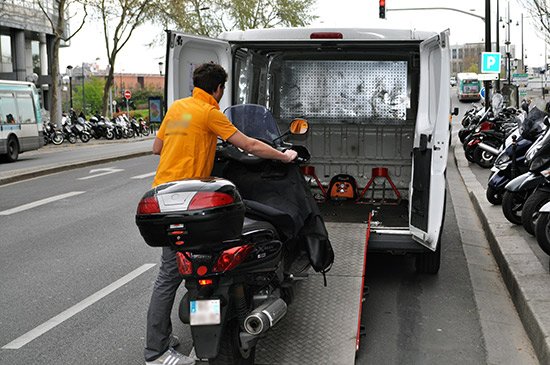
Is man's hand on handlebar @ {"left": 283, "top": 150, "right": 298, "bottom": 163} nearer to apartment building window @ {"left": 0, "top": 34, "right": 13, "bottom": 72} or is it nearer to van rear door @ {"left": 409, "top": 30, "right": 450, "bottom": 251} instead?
van rear door @ {"left": 409, "top": 30, "right": 450, "bottom": 251}

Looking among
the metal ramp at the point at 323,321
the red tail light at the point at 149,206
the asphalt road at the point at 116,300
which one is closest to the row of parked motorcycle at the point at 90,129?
the asphalt road at the point at 116,300

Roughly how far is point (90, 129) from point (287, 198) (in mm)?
39569

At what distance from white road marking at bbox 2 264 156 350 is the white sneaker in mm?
1356

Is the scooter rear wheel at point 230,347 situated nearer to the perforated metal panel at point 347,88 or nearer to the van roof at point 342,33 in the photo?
the van roof at point 342,33

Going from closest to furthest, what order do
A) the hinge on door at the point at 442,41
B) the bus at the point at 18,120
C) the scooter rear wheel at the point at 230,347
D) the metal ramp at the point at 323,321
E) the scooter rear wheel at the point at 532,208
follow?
the scooter rear wheel at the point at 230,347
the metal ramp at the point at 323,321
the hinge on door at the point at 442,41
the scooter rear wheel at the point at 532,208
the bus at the point at 18,120

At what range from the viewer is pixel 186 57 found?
6.89 meters

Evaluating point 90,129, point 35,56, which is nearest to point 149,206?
point 90,129

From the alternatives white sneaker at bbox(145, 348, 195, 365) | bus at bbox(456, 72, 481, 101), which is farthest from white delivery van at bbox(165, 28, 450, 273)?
bus at bbox(456, 72, 481, 101)

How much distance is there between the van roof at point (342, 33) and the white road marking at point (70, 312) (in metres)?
2.51

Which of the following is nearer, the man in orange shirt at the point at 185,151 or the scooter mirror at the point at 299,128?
the man in orange shirt at the point at 185,151

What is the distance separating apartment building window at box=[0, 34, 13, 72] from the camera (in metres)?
53.2

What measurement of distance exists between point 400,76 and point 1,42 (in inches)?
1935

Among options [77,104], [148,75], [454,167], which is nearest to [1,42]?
[454,167]

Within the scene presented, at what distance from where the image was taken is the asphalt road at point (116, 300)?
5578mm
